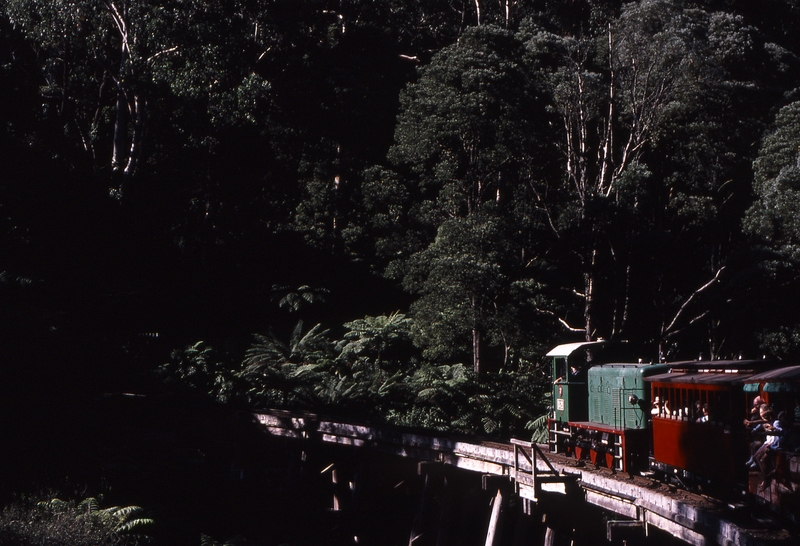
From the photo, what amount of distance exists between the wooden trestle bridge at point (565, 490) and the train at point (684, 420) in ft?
1.55

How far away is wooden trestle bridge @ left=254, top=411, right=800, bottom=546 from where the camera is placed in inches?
376

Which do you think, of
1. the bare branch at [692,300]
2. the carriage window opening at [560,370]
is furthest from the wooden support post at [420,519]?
the bare branch at [692,300]

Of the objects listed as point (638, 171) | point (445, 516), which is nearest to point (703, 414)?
point (445, 516)

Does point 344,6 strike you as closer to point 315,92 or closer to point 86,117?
point 315,92

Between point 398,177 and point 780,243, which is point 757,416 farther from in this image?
point 398,177

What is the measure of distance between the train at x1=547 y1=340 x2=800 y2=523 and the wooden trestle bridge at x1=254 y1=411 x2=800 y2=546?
1.55ft

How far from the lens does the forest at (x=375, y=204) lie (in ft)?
83.6

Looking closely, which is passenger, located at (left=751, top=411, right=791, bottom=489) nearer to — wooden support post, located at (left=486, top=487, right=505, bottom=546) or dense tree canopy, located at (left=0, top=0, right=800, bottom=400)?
wooden support post, located at (left=486, top=487, right=505, bottom=546)

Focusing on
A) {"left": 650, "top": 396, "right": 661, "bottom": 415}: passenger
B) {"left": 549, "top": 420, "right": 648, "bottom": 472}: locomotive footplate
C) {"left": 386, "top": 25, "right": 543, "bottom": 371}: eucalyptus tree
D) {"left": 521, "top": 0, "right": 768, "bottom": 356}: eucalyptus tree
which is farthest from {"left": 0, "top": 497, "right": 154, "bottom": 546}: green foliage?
{"left": 521, "top": 0, "right": 768, "bottom": 356}: eucalyptus tree

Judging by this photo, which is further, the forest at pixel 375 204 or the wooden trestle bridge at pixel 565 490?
the forest at pixel 375 204

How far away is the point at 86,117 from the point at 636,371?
25764 mm

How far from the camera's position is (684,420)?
12625 mm

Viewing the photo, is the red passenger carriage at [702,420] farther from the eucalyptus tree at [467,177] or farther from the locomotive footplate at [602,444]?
the eucalyptus tree at [467,177]

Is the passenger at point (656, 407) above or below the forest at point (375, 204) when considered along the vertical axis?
below
